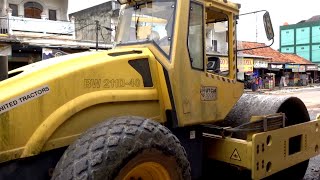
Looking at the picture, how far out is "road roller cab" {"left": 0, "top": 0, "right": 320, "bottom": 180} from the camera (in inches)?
107

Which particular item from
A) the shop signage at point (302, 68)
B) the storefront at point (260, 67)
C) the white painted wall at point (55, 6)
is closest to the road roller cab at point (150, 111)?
the white painted wall at point (55, 6)

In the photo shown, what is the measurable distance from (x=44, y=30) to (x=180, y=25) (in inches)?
685

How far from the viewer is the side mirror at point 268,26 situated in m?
4.36

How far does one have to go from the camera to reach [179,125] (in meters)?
3.66

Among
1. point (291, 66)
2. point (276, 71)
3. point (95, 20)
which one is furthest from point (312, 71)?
point (95, 20)

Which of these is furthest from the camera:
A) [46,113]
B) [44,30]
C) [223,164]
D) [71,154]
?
[44,30]

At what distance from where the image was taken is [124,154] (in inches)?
106

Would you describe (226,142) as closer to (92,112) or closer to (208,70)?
(208,70)

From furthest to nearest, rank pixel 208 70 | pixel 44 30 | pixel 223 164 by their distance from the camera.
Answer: pixel 44 30, pixel 223 164, pixel 208 70

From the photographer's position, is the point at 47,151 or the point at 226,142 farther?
the point at 226,142

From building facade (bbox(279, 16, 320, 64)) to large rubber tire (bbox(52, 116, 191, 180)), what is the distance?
59551 mm

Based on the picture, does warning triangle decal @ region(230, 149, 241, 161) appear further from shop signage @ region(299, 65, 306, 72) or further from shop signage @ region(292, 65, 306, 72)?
shop signage @ region(299, 65, 306, 72)

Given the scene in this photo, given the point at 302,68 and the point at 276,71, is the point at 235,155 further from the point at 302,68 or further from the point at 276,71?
the point at 302,68

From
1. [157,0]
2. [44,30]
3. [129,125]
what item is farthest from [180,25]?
[44,30]
